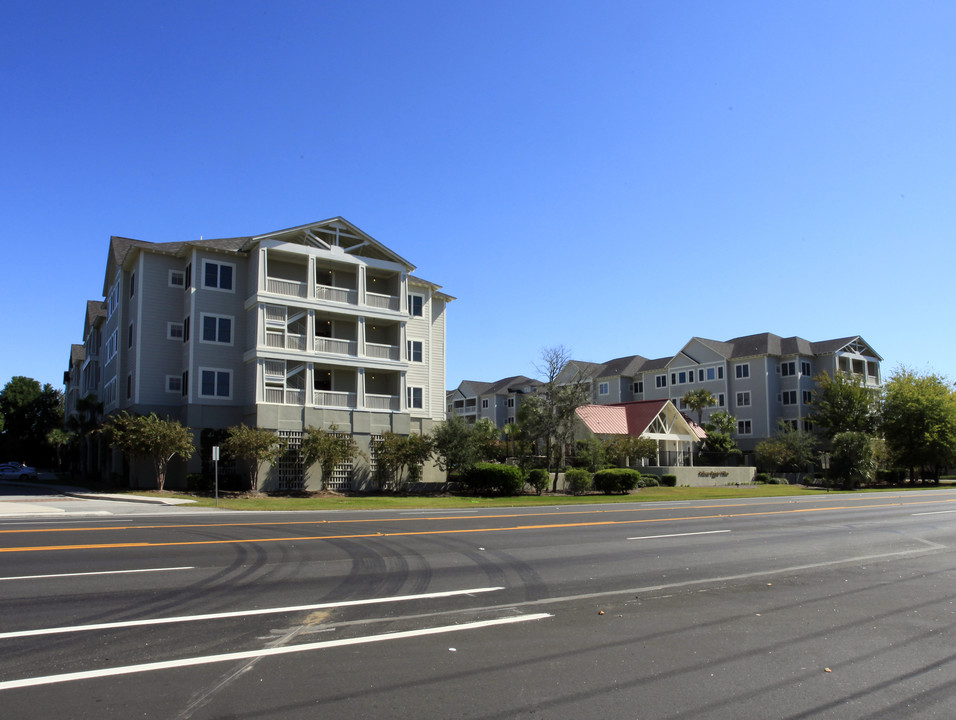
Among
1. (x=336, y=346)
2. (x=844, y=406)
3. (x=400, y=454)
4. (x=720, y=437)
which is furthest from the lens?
(x=844, y=406)

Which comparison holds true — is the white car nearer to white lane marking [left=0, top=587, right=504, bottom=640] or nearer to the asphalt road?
the asphalt road

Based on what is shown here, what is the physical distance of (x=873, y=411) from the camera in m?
68.7

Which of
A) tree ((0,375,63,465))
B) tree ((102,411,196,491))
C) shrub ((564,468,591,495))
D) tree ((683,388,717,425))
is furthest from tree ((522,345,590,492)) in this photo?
tree ((0,375,63,465))

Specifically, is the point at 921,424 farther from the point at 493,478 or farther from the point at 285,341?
the point at 285,341

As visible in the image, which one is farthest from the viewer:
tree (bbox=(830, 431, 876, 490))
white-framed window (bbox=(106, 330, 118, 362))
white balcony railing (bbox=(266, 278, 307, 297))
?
tree (bbox=(830, 431, 876, 490))

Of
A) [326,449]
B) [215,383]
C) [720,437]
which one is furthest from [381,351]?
[720,437]

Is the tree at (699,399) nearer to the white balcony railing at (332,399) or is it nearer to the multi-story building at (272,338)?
the multi-story building at (272,338)

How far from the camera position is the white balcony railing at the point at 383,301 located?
39.1 meters

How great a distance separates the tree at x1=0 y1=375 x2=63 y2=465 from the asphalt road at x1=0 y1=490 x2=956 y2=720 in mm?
70641

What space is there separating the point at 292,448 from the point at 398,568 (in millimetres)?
24625

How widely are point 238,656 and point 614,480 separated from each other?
34.0 m

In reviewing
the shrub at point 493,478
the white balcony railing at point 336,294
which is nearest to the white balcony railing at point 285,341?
the white balcony railing at point 336,294

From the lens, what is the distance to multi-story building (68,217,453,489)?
3541 centimetres

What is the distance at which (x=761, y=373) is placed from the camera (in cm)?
7262
